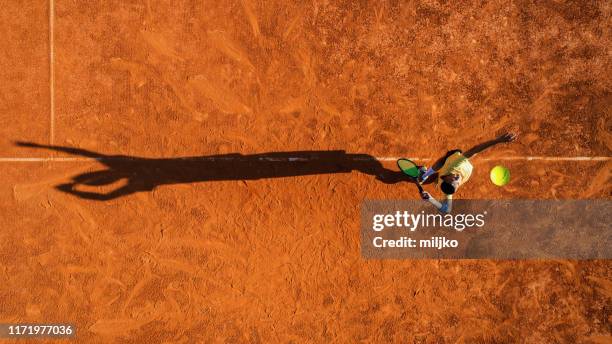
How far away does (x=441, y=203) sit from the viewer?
6.94 m

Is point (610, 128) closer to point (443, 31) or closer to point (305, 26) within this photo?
point (443, 31)

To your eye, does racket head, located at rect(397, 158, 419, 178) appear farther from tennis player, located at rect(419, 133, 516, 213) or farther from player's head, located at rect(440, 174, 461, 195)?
player's head, located at rect(440, 174, 461, 195)

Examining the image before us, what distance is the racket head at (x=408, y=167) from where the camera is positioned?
700cm

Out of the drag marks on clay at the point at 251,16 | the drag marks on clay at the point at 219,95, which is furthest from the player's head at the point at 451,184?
the drag marks on clay at the point at 251,16

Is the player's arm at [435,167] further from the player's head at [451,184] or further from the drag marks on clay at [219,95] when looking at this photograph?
the drag marks on clay at [219,95]

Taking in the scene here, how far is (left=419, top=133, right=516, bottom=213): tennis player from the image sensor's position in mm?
6423

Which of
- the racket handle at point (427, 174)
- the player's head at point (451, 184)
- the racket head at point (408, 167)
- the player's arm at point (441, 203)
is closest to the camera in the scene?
the player's head at point (451, 184)

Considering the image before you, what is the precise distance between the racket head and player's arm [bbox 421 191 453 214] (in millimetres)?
344

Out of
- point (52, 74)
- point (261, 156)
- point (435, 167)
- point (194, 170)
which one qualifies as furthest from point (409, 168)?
point (52, 74)

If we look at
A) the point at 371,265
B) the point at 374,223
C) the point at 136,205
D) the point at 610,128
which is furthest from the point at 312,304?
the point at 610,128

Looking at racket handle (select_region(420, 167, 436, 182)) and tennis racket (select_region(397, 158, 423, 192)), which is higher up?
tennis racket (select_region(397, 158, 423, 192))

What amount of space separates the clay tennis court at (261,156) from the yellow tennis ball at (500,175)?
5.0 inches


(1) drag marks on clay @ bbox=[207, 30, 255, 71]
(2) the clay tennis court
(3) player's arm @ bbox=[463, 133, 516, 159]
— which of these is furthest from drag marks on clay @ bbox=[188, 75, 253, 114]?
(3) player's arm @ bbox=[463, 133, 516, 159]

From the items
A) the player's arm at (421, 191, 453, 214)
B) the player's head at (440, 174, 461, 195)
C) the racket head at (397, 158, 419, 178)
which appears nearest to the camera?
the player's head at (440, 174, 461, 195)
